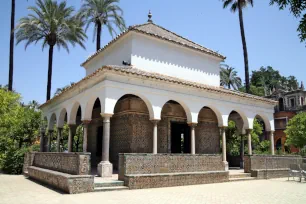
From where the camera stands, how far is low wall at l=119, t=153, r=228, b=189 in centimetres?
970

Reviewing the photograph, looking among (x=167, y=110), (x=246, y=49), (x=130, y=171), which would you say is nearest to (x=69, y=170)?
(x=130, y=171)

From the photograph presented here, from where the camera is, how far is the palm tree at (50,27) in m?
22.8

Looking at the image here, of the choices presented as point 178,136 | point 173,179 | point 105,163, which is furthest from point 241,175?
point 105,163

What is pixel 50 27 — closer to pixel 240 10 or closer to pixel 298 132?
pixel 240 10

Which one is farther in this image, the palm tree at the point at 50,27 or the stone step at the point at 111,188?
the palm tree at the point at 50,27

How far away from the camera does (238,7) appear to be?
89.7 feet

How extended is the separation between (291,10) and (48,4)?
908 inches

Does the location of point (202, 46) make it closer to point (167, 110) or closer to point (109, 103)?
point (167, 110)

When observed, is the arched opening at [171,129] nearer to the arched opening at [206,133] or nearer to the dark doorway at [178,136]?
the dark doorway at [178,136]

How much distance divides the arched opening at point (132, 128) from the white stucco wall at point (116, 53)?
7.04 ft

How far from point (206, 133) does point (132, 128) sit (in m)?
5.26

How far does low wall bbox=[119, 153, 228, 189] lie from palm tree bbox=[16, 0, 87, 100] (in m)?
16.0

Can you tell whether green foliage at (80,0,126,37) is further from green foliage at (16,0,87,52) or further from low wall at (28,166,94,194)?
low wall at (28,166,94,194)

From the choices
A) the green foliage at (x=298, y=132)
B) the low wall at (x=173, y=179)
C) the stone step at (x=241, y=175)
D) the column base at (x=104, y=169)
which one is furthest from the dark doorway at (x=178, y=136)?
the green foliage at (x=298, y=132)
